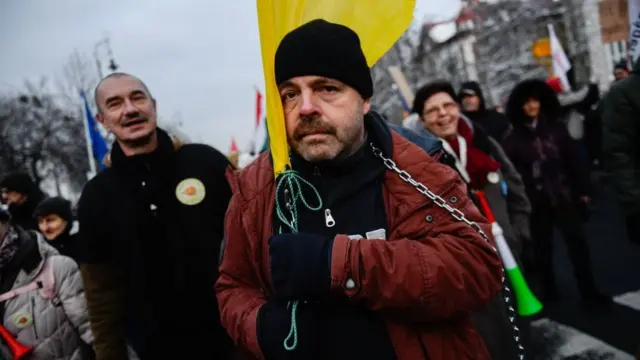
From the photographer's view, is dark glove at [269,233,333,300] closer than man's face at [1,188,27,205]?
Yes

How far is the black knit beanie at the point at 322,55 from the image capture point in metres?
1.49

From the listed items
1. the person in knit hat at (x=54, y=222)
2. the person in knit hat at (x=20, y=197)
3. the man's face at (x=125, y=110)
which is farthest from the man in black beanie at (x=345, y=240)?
the person in knit hat at (x=20, y=197)

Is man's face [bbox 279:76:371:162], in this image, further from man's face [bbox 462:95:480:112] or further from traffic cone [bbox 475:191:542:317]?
man's face [bbox 462:95:480:112]

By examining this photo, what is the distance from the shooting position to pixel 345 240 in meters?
1.34

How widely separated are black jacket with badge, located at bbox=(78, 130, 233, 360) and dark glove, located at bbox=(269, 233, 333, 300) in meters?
1.21

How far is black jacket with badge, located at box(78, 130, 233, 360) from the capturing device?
242 centimetres

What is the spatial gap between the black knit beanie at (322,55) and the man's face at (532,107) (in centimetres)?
366

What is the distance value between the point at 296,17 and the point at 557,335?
3.59 m

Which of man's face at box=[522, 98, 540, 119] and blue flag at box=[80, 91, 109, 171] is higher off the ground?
blue flag at box=[80, 91, 109, 171]

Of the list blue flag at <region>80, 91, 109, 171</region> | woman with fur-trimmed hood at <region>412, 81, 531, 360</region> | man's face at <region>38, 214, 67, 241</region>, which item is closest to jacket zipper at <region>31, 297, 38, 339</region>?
man's face at <region>38, 214, 67, 241</region>

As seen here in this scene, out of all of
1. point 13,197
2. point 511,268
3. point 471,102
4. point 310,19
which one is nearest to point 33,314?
point 310,19

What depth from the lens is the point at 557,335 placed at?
157 inches

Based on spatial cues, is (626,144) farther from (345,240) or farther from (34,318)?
(34,318)

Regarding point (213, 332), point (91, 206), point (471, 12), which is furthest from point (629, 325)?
point (471, 12)
